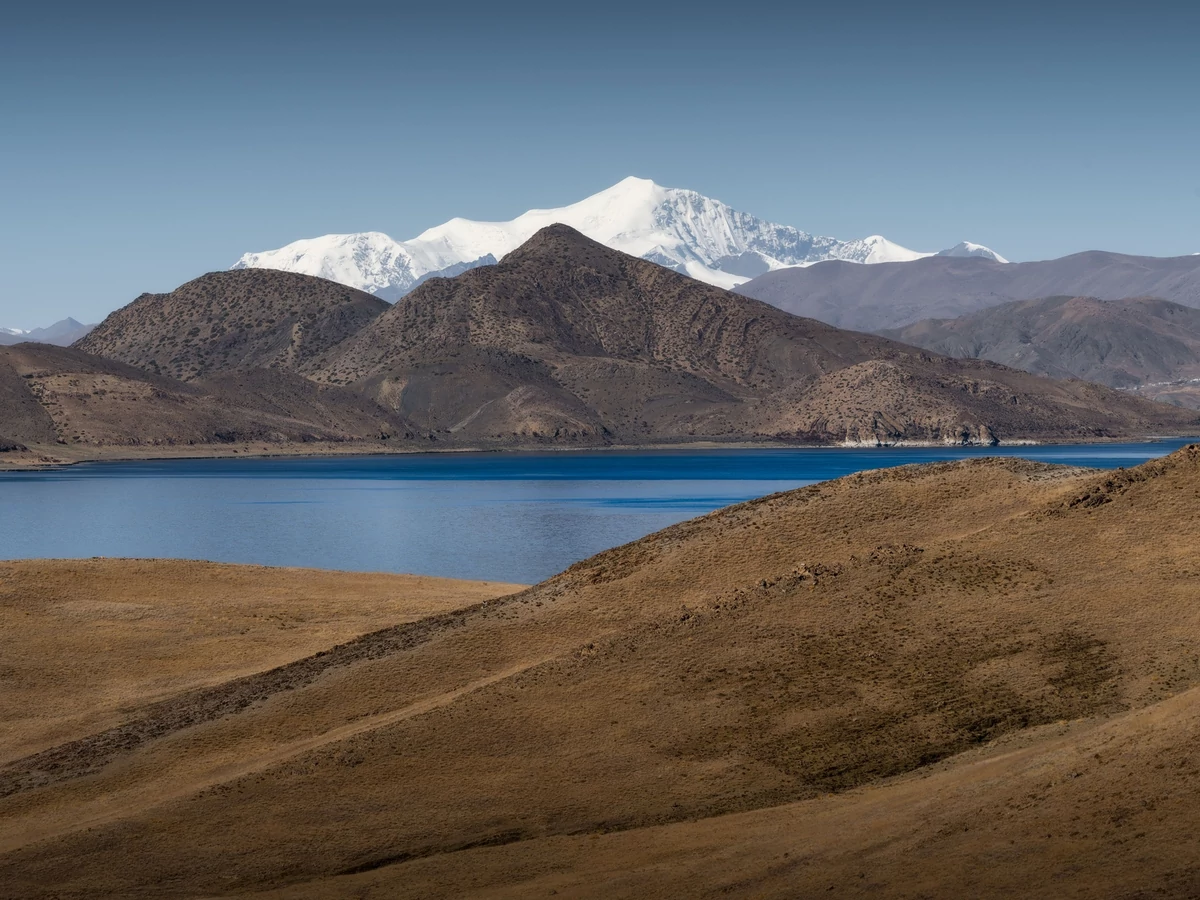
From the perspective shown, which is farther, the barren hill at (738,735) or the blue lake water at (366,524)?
the blue lake water at (366,524)

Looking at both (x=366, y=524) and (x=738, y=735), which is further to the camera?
(x=366, y=524)

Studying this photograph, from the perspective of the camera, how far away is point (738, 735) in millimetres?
33250

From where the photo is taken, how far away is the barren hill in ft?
85.8

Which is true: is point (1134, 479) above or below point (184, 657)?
above

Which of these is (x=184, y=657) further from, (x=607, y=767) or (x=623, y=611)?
(x=607, y=767)

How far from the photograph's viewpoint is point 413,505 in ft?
539

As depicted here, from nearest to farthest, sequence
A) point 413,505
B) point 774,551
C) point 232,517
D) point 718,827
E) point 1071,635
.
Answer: point 718,827 < point 1071,635 < point 774,551 < point 232,517 < point 413,505

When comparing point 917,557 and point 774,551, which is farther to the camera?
point 774,551

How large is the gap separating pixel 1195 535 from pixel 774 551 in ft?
39.5

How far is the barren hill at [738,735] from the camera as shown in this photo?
A: 26.1 meters

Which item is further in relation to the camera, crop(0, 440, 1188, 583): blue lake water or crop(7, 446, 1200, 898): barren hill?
crop(0, 440, 1188, 583): blue lake water

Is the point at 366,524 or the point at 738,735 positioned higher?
the point at 738,735

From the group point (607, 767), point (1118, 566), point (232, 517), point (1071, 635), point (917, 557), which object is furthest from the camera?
point (232, 517)

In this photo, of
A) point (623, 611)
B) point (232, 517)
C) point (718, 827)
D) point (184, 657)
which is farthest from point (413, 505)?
point (718, 827)
